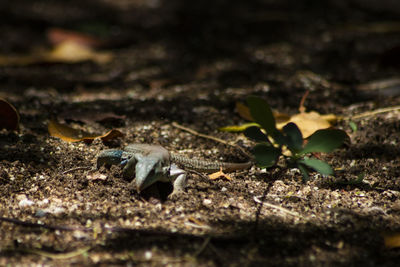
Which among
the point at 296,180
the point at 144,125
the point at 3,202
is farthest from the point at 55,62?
the point at 296,180

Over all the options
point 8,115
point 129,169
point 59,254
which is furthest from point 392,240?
point 8,115

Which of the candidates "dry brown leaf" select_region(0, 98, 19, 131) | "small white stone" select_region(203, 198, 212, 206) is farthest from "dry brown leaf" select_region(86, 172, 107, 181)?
"dry brown leaf" select_region(0, 98, 19, 131)

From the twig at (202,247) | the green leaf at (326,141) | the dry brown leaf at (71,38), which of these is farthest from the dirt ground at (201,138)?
the green leaf at (326,141)

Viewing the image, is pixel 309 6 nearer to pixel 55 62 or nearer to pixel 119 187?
pixel 55 62

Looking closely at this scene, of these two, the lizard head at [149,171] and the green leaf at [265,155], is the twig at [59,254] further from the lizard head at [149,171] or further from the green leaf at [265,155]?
the green leaf at [265,155]

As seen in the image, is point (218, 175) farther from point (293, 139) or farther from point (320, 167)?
point (320, 167)
